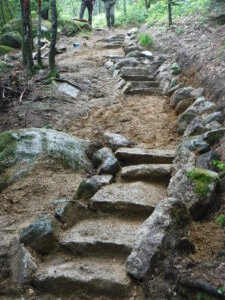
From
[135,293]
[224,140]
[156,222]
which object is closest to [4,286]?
[135,293]

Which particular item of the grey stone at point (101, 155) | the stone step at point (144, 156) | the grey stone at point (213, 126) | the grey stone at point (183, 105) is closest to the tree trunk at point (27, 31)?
the grey stone at point (183, 105)

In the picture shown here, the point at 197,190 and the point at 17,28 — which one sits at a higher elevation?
the point at 17,28

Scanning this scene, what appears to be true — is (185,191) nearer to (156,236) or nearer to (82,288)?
(156,236)

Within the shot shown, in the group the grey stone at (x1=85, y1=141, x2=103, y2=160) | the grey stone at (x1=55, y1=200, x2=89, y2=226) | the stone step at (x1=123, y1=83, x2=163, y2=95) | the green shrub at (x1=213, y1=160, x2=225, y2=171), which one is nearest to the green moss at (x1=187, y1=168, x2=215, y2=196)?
the green shrub at (x1=213, y1=160, x2=225, y2=171)

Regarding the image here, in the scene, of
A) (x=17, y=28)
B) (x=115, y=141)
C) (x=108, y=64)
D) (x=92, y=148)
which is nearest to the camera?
(x=92, y=148)

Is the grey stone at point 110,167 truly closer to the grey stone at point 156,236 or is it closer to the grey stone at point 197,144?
the grey stone at point 197,144

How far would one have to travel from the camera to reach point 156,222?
3.74 m

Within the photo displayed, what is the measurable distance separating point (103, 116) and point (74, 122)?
70 centimetres

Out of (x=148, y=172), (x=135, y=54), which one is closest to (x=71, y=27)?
(x=135, y=54)

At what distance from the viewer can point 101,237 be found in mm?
4098

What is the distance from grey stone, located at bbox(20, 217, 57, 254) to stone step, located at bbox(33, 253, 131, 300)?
0.63 ft

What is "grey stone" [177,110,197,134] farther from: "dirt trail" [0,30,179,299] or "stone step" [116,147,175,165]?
"stone step" [116,147,175,165]

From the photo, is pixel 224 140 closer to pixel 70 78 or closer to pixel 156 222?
pixel 156 222

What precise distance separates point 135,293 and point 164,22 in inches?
453
